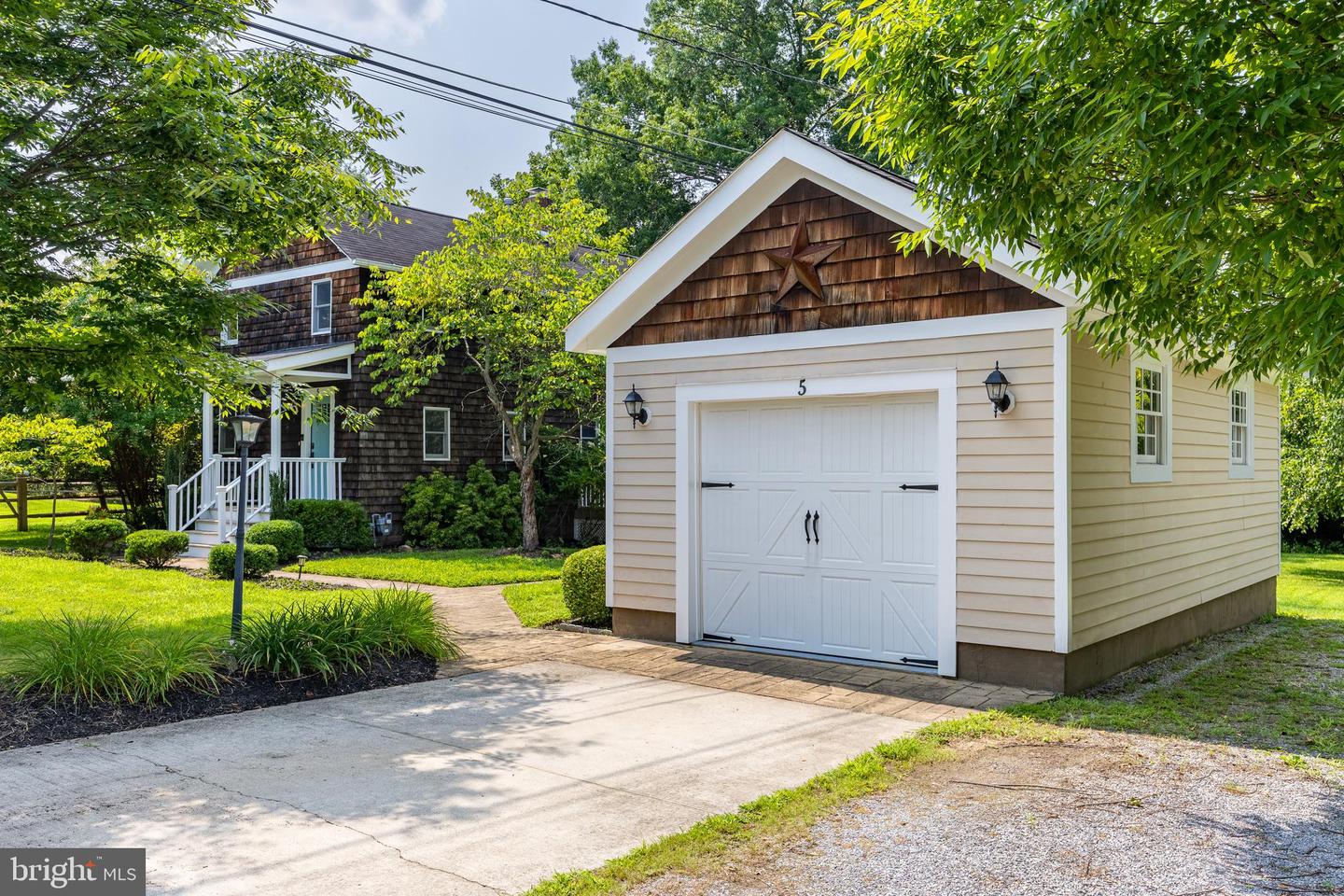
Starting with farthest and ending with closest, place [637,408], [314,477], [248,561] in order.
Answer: [314,477] < [248,561] < [637,408]

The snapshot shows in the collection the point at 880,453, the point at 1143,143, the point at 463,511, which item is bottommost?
the point at 463,511

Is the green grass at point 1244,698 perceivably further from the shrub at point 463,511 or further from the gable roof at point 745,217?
the shrub at point 463,511

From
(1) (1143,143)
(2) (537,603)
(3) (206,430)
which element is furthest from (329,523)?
(1) (1143,143)

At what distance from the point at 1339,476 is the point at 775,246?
13979mm

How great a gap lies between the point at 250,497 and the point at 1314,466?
18660 mm

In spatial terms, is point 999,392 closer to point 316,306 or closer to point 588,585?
point 588,585

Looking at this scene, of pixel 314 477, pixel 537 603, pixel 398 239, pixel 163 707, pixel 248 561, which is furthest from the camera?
pixel 398 239

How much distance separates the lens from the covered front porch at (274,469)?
16422 mm

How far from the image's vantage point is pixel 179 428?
19.6m

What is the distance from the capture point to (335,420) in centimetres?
1770

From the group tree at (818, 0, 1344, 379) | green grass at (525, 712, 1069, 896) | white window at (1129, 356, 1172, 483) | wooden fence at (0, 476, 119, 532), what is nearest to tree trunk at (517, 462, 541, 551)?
wooden fence at (0, 476, 119, 532)

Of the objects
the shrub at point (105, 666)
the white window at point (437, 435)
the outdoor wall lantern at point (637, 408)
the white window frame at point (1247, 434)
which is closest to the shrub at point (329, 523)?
the white window at point (437, 435)

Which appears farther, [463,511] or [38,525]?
[38,525]

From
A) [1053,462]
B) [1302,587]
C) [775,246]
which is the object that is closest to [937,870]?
[1053,462]
